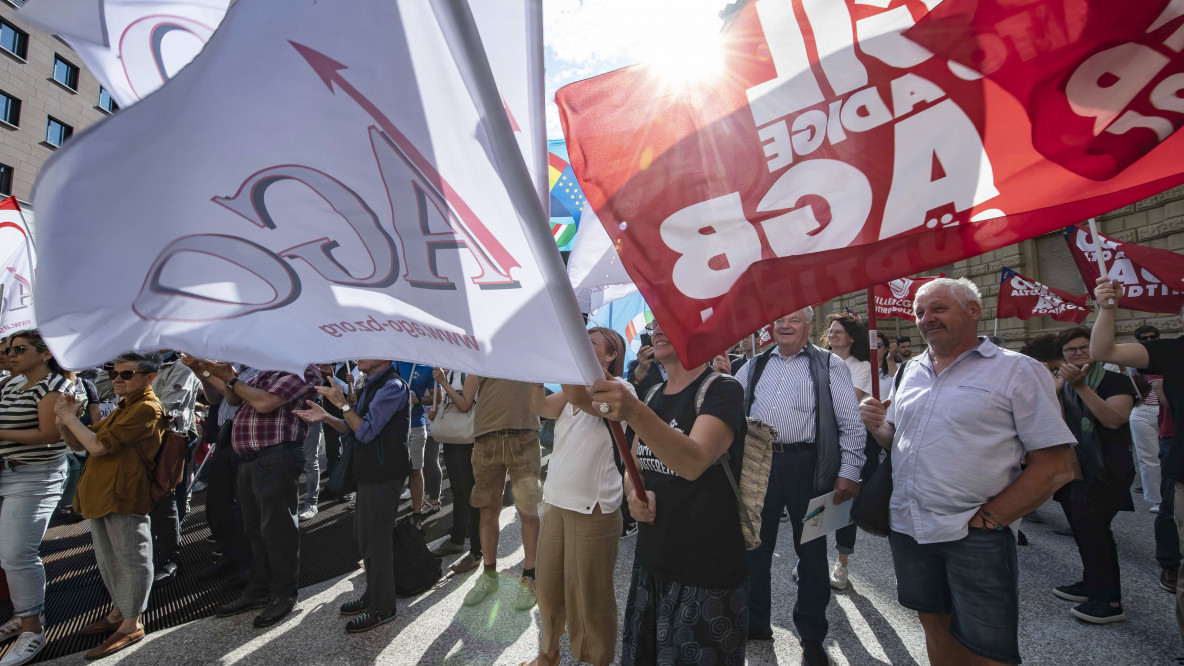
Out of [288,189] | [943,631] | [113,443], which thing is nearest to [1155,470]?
[943,631]

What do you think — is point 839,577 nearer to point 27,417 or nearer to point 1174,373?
point 1174,373

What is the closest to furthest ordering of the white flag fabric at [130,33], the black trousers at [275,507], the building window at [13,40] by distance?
the white flag fabric at [130,33] → the black trousers at [275,507] → the building window at [13,40]

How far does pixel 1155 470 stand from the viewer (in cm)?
580

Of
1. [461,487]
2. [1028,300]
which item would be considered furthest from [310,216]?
[1028,300]

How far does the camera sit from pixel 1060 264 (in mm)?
12547

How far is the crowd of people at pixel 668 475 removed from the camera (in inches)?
91.5

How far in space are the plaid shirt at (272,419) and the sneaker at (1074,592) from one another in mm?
5632

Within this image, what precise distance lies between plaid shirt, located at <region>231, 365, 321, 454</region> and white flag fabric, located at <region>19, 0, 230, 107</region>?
256cm

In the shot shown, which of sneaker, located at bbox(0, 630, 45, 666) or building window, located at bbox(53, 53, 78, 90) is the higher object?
→ building window, located at bbox(53, 53, 78, 90)

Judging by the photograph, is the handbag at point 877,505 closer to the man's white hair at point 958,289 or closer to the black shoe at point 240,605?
the man's white hair at point 958,289

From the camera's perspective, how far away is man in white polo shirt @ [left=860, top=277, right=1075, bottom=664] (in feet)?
7.63

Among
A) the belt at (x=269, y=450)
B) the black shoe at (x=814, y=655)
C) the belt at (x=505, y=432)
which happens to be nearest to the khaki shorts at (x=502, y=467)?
the belt at (x=505, y=432)

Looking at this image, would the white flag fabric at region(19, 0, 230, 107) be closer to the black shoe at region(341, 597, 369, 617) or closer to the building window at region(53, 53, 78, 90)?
the black shoe at region(341, 597, 369, 617)

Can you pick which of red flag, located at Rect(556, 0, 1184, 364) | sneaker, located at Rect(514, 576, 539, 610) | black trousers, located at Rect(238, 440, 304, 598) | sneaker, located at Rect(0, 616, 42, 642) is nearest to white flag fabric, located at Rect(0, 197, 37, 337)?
sneaker, located at Rect(0, 616, 42, 642)
